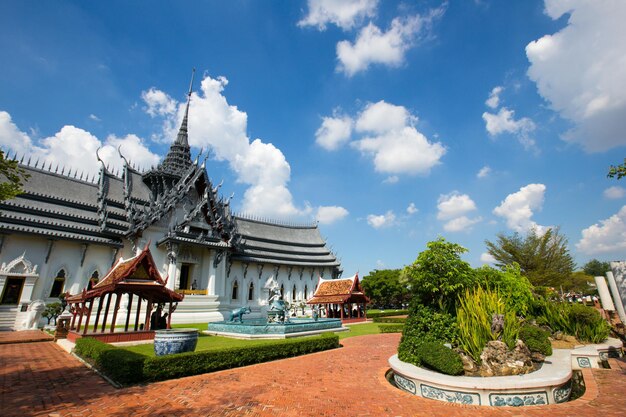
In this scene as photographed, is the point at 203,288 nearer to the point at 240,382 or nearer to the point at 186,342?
the point at 186,342

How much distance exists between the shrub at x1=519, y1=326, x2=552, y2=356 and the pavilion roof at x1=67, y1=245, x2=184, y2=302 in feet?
46.1

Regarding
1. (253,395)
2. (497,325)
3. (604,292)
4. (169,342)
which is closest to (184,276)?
(169,342)

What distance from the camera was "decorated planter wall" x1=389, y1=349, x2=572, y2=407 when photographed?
632cm

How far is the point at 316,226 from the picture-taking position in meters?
48.3

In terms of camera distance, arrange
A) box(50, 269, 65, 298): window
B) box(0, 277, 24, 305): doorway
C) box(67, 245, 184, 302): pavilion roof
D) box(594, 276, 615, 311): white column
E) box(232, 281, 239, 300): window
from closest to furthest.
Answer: box(67, 245, 184, 302): pavilion roof
box(594, 276, 615, 311): white column
box(0, 277, 24, 305): doorway
box(50, 269, 65, 298): window
box(232, 281, 239, 300): window

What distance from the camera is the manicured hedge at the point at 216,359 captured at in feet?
27.7

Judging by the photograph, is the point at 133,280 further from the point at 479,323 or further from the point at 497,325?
the point at 497,325

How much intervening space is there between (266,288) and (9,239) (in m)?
21.1

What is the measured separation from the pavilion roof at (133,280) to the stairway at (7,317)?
8.79 metres

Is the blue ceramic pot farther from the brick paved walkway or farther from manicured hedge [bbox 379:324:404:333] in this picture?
manicured hedge [bbox 379:324:404:333]

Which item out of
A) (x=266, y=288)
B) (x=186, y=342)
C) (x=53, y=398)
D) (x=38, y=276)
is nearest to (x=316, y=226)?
(x=266, y=288)

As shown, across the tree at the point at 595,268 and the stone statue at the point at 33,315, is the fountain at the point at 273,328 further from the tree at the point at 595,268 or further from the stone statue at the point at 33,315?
the tree at the point at 595,268

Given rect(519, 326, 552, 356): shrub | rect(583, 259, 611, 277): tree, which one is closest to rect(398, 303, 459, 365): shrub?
rect(519, 326, 552, 356): shrub

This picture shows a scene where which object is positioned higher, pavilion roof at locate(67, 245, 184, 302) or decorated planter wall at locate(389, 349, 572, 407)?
pavilion roof at locate(67, 245, 184, 302)
